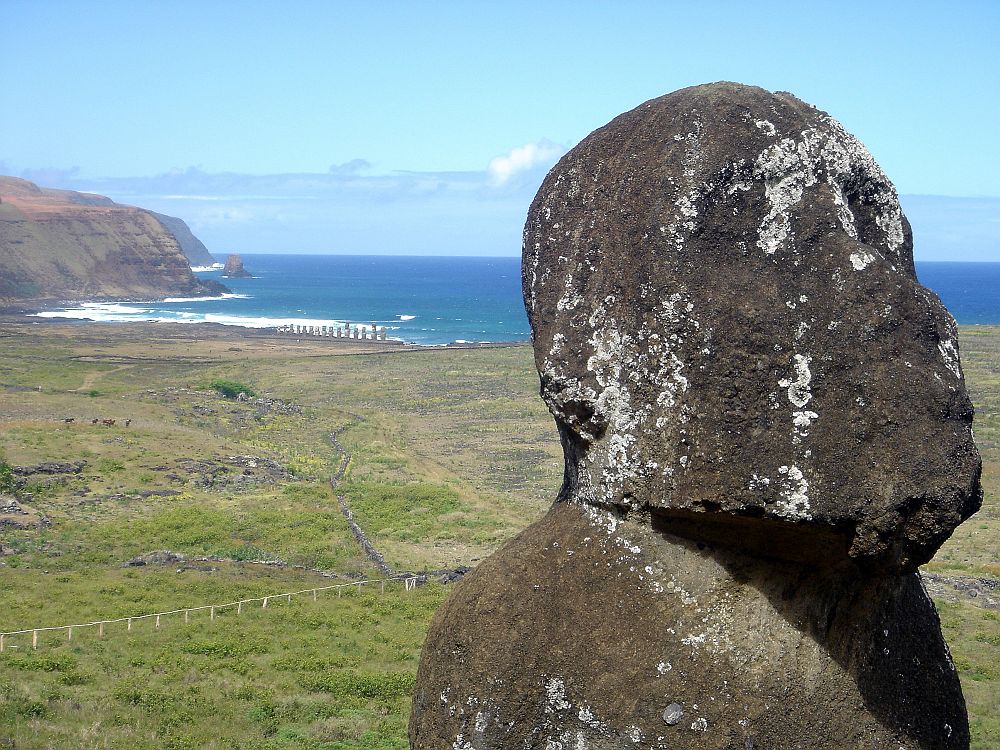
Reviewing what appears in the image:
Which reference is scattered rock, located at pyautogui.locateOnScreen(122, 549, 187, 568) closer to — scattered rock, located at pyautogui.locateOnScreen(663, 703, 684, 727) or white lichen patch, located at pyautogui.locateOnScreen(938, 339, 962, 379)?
scattered rock, located at pyautogui.locateOnScreen(663, 703, 684, 727)

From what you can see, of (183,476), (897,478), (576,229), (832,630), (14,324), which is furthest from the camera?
(14,324)

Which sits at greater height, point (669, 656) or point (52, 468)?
point (669, 656)

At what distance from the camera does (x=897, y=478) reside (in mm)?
5375

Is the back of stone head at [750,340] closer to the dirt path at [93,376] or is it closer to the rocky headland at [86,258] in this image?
the dirt path at [93,376]

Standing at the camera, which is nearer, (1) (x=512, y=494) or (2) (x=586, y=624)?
(2) (x=586, y=624)

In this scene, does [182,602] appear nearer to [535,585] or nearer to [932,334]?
[535,585]

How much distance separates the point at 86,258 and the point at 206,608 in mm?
179854

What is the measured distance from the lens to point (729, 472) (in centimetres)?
571

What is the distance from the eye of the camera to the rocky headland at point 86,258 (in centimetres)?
17100

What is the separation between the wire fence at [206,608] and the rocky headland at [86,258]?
156 metres

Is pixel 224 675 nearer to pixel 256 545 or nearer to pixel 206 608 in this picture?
pixel 206 608

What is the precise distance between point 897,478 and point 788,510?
1.92 feet

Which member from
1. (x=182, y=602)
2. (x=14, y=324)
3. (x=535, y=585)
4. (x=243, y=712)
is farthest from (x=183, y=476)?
(x=14, y=324)

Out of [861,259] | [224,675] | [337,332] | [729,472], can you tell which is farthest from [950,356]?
[337,332]
